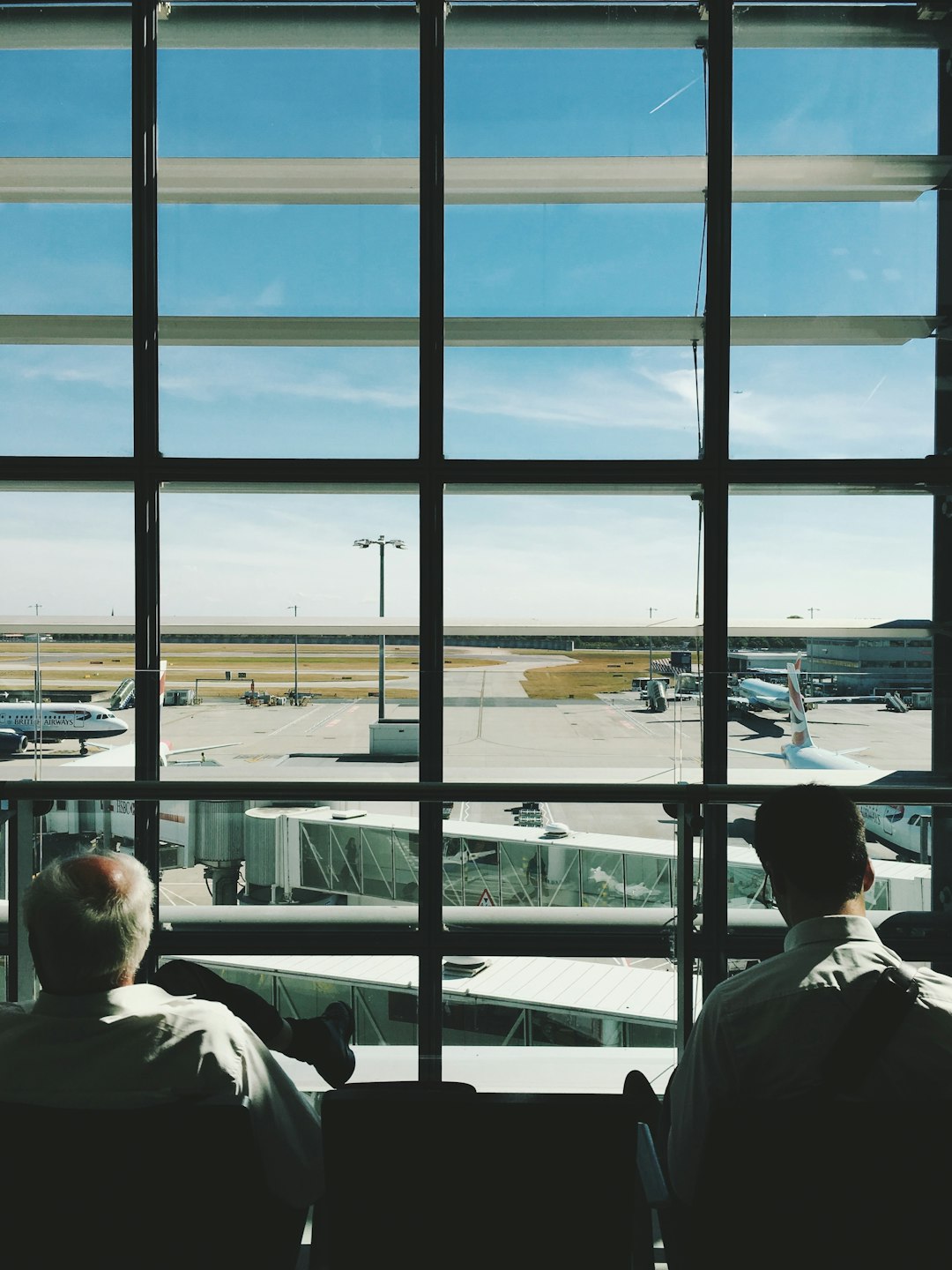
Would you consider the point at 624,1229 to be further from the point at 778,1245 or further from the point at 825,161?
the point at 825,161

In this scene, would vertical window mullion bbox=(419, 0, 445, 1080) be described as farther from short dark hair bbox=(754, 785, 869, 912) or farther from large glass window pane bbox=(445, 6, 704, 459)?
short dark hair bbox=(754, 785, 869, 912)

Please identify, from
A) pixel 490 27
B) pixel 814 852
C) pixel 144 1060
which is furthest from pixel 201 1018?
pixel 490 27

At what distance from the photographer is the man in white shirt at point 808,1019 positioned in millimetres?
1024

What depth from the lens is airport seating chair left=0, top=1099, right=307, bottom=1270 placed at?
93 centimetres

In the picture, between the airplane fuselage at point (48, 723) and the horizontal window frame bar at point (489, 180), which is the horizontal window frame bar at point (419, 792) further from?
the horizontal window frame bar at point (489, 180)

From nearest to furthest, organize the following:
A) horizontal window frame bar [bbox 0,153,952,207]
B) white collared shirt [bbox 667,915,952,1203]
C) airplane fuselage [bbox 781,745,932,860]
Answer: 1. white collared shirt [bbox 667,915,952,1203]
2. airplane fuselage [bbox 781,745,932,860]
3. horizontal window frame bar [bbox 0,153,952,207]

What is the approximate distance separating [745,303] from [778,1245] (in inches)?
130

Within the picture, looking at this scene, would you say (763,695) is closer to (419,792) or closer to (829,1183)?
(419,792)

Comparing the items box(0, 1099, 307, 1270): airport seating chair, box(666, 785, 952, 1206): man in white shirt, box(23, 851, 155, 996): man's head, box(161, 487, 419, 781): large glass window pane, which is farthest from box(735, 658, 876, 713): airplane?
box(0, 1099, 307, 1270): airport seating chair

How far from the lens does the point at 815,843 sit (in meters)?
1.26

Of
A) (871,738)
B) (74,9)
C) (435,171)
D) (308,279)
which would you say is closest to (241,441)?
(308,279)

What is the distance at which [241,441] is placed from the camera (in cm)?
337

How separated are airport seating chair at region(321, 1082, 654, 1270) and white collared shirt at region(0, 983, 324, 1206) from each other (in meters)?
0.13

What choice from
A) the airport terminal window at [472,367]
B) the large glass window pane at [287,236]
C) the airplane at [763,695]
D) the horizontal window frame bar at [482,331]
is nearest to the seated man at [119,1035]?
the airport terminal window at [472,367]
